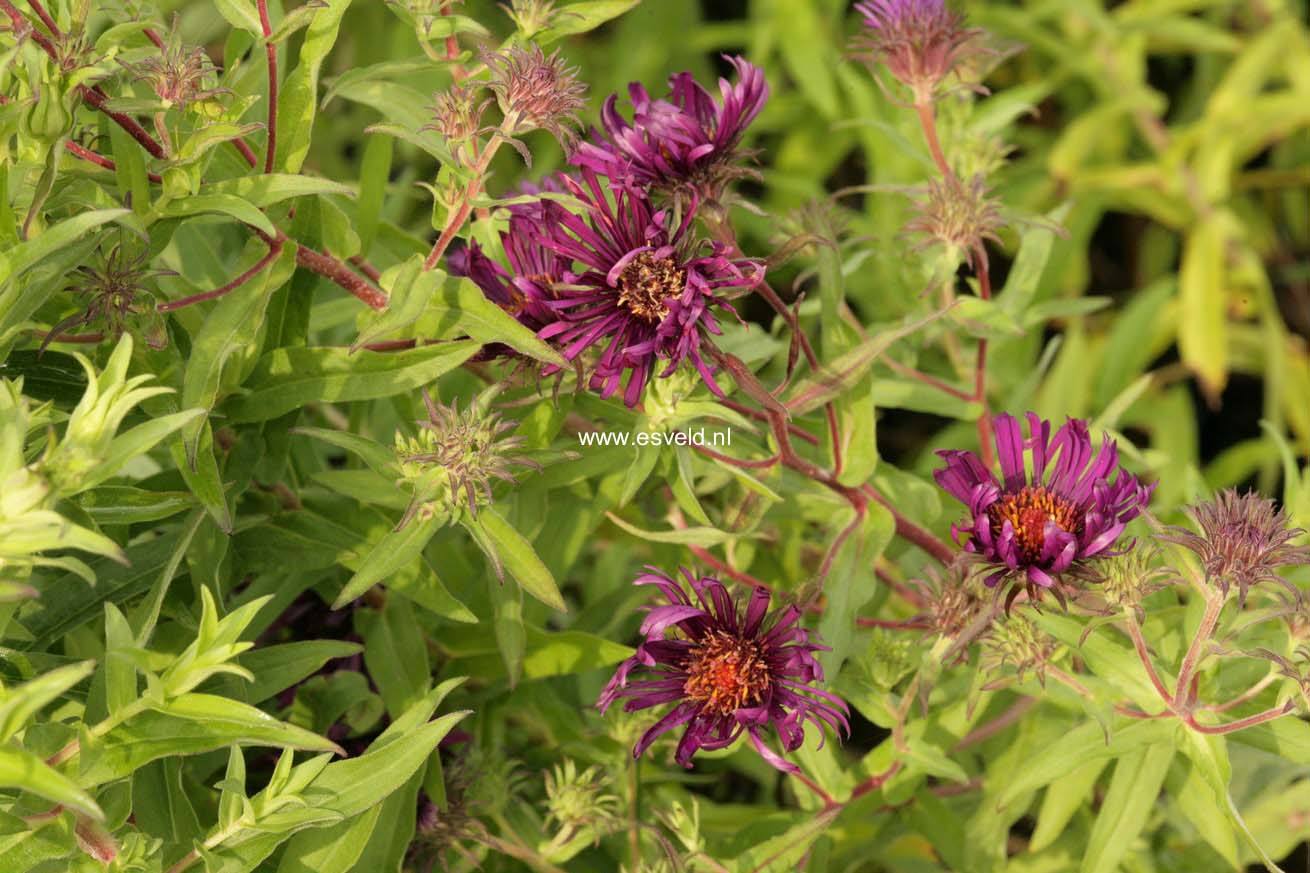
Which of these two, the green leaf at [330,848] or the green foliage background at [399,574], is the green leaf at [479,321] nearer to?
the green foliage background at [399,574]

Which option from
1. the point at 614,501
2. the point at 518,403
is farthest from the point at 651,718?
the point at 518,403

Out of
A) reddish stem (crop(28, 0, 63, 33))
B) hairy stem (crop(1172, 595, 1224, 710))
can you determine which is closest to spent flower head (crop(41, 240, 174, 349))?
reddish stem (crop(28, 0, 63, 33))

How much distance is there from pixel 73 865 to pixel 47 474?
0.75 ft

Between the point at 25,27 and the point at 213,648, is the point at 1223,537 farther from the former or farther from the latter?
the point at 25,27

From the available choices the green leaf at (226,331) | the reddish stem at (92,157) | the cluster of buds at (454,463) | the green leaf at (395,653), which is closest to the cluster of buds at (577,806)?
the green leaf at (395,653)

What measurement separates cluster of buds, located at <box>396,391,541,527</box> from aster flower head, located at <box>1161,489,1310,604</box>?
0.37 meters

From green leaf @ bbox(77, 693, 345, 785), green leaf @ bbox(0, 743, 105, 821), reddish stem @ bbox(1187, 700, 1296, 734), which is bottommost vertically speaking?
reddish stem @ bbox(1187, 700, 1296, 734)

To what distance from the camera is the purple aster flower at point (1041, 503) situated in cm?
74

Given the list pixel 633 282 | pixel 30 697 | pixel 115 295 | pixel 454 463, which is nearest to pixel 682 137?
pixel 633 282

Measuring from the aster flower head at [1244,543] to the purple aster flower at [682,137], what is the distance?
324mm

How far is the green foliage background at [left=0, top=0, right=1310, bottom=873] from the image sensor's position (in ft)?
2.26

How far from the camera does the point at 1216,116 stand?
1.69 meters

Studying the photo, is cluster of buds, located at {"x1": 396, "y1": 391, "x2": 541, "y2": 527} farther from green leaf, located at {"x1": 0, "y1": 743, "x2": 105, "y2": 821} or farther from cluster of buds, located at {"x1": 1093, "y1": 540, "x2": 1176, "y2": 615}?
cluster of buds, located at {"x1": 1093, "y1": 540, "x2": 1176, "y2": 615}

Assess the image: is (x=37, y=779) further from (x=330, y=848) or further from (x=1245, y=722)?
(x=1245, y=722)
